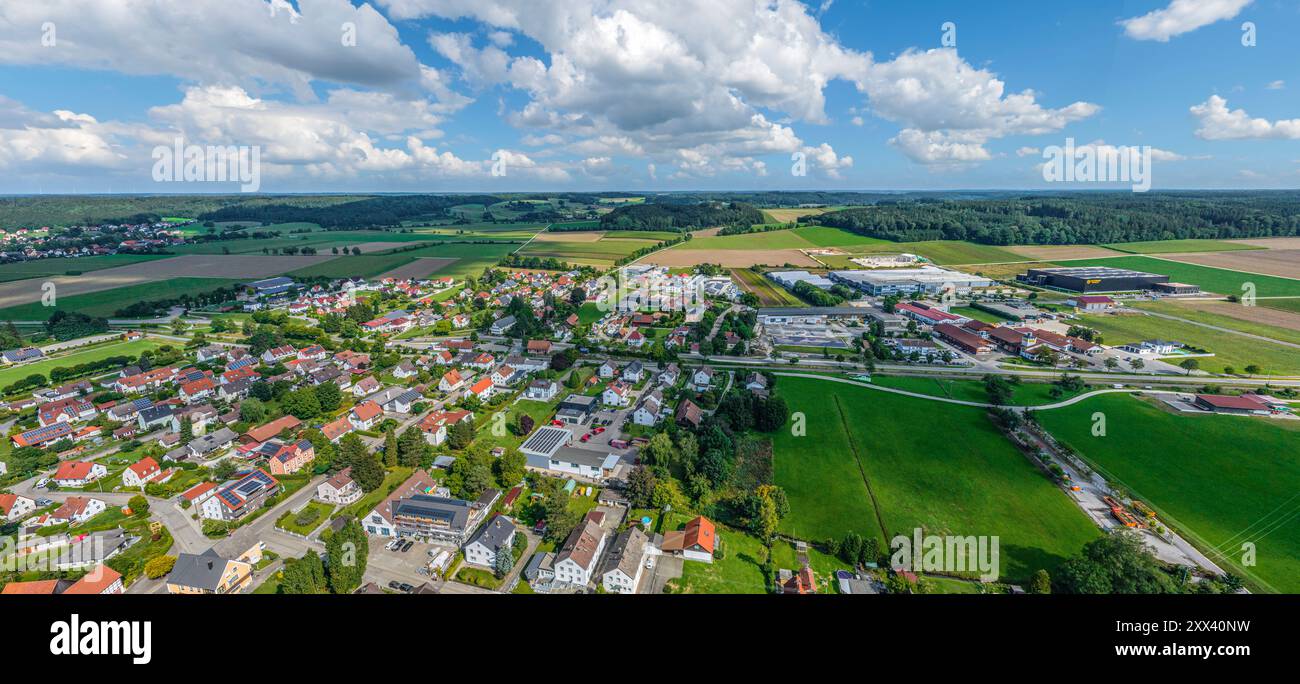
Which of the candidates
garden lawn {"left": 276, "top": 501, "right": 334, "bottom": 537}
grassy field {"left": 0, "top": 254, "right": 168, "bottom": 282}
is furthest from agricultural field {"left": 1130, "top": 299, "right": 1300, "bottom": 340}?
grassy field {"left": 0, "top": 254, "right": 168, "bottom": 282}

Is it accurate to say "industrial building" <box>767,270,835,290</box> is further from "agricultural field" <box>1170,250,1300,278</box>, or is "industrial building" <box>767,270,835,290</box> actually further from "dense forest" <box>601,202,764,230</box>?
"agricultural field" <box>1170,250,1300,278</box>

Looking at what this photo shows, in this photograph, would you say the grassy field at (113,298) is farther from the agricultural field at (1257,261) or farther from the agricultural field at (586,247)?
the agricultural field at (1257,261)

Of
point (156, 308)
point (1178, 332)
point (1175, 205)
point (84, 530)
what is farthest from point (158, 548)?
point (1175, 205)

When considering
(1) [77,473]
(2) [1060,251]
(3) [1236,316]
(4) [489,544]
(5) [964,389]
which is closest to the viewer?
(4) [489,544]

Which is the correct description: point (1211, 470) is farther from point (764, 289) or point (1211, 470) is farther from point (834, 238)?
Answer: point (834, 238)

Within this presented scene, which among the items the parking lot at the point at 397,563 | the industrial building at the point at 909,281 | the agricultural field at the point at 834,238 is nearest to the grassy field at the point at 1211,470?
the parking lot at the point at 397,563

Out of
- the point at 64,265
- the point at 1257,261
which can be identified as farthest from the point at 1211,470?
the point at 64,265
